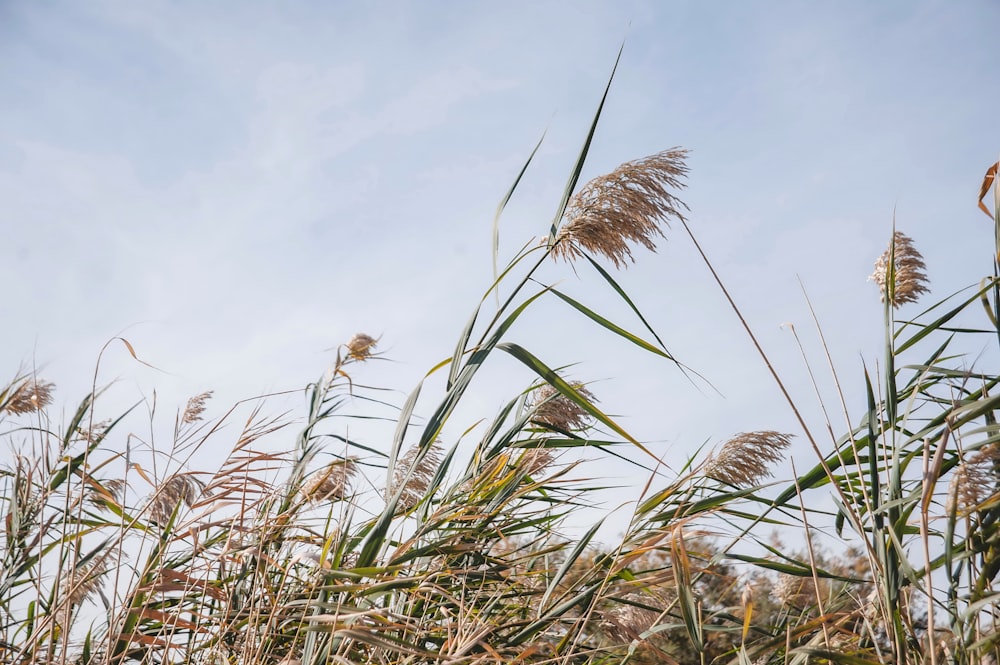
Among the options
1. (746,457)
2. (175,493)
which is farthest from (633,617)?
(175,493)

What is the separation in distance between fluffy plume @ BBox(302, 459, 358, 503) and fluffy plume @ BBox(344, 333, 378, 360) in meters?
1.10

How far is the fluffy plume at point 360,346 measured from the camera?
369cm

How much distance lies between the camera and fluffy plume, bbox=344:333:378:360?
12.1 ft

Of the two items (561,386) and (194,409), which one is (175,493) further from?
(561,386)

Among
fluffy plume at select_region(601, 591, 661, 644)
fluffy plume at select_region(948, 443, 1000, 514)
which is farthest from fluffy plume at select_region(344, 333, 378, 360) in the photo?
fluffy plume at select_region(948, 443, 1000, 514)

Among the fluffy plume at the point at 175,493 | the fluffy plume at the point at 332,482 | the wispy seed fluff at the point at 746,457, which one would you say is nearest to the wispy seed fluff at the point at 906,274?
the wispy seed fluff at the point at 746,457

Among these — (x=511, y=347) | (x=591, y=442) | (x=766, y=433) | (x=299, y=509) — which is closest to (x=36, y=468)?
(x=299, y=509)

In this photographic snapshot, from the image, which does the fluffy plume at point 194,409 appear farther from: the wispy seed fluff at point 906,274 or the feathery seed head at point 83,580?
the wispy seed fluff at point 906,274

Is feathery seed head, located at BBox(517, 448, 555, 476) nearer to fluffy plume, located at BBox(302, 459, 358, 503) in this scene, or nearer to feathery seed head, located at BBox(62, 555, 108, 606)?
fluffy plume, located at BBox(302, 459, 358, 503)

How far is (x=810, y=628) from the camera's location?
1.47 m

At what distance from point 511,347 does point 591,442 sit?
0.40 m

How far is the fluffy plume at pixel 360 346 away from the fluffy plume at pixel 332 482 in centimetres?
110

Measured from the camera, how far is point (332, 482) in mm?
2666

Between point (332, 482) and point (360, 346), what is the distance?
1246 mm
